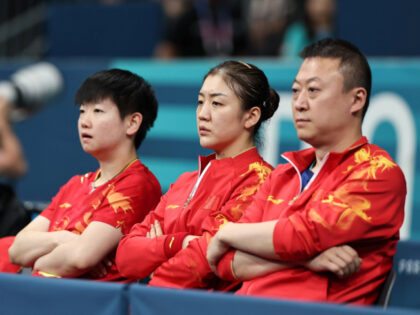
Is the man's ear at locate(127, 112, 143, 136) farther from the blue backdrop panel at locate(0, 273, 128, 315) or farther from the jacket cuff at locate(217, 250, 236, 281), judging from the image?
the blue backdrop panel at locate(0, 273, 128, 315)

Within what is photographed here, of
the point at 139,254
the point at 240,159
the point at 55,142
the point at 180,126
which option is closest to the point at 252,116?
the point at 240,159

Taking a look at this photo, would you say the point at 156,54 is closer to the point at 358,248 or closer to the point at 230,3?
the point at 230,3

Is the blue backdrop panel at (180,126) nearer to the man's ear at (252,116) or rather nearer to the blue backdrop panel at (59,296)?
the man's ear at (252,116)

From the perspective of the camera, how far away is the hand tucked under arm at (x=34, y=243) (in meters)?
3.01

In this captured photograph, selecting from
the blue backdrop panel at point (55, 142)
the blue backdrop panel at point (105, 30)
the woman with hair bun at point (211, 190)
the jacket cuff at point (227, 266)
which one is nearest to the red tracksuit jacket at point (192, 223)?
the woman with hair bun at point (211, 190)

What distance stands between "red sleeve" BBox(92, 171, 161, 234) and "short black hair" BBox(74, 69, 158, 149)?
0.79 ft

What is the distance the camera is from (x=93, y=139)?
3.10 metres

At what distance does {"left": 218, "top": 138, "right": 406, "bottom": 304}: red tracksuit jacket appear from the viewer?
231 cm

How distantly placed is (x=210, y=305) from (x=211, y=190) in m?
0.87

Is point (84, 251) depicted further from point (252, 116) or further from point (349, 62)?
point (349, 62)

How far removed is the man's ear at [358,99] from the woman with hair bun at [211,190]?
454 mm

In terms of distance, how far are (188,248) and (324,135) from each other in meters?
0.69

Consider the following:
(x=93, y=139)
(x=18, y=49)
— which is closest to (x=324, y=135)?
(x=93, y=139)

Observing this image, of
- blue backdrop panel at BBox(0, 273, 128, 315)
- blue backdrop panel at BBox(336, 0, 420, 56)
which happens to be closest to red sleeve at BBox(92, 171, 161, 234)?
blue backdrop panel at BBox(0, 273, 128, 315)
